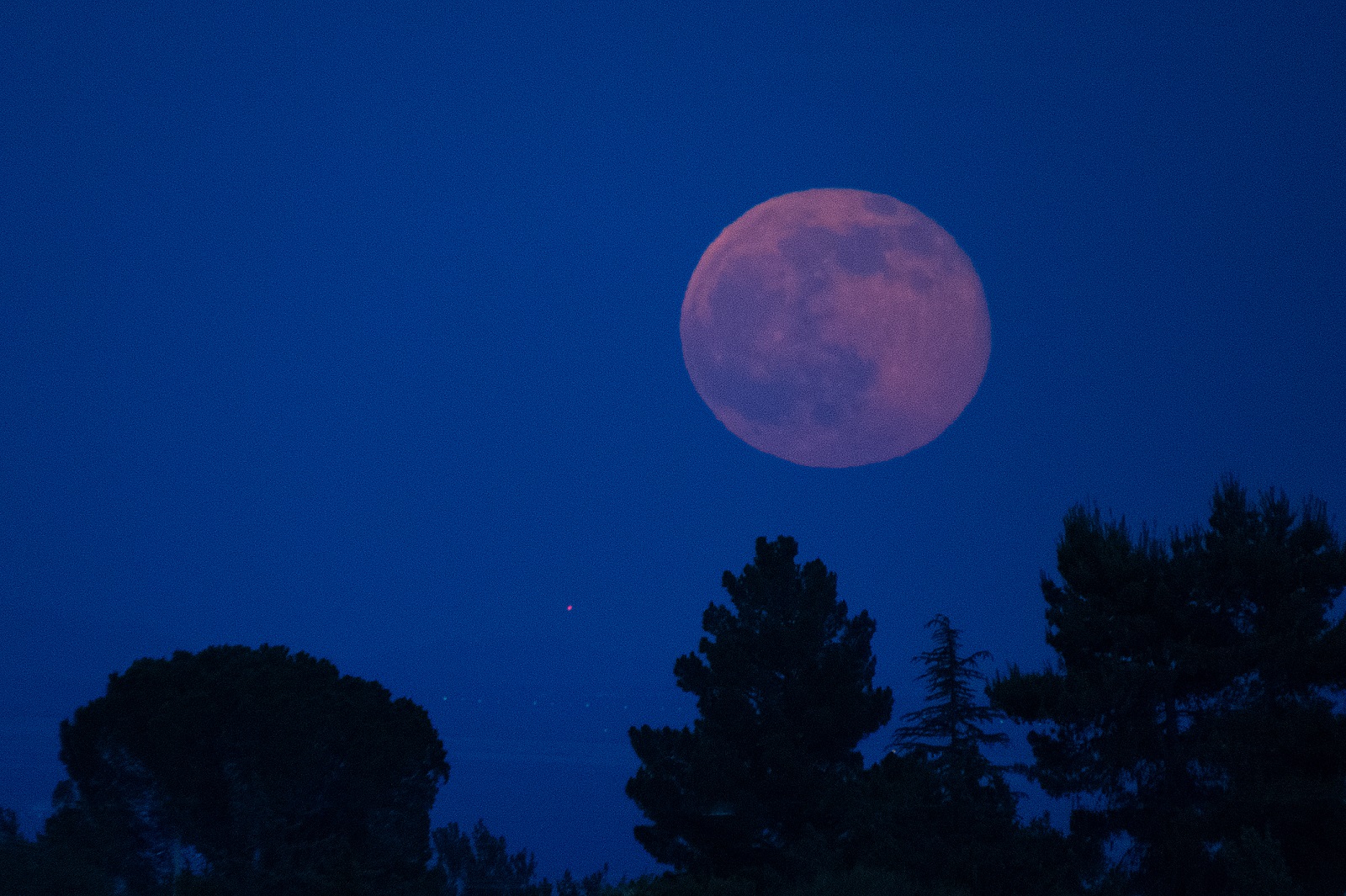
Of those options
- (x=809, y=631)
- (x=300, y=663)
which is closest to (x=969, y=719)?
(x=809, y=631)

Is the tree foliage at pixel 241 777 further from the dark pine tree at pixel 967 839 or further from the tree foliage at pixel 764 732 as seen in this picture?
the dark pine tree at pixel 967 839

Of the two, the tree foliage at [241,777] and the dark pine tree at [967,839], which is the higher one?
the tree foliage at [241,777]

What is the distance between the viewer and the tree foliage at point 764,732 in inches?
1104

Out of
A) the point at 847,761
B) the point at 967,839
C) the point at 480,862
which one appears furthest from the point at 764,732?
the point at 480,862

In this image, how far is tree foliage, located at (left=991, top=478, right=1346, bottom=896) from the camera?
18656mm

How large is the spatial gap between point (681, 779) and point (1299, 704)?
16107 mm

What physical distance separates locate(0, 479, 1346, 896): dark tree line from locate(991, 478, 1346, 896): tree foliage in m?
0.05

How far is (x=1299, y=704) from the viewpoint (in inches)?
762

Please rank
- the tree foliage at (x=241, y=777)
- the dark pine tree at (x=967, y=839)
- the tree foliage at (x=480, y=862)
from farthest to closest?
the tree foliage at (x=480, y=862)
the tree foliage at (x=241, y=777)
the dark pine tree at (x=967, y=839)

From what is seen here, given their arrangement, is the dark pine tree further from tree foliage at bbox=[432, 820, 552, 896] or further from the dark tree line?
tree foliage at bbox=[432, 820, 552, 896]

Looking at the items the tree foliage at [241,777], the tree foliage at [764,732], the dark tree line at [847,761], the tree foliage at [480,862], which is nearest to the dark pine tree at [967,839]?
the dark tree line at [847,761]

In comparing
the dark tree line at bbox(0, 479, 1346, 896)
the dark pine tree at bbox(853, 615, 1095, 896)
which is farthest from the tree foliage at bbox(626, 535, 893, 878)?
the dark pine tree at bbox(853, 615, 1095, 896)

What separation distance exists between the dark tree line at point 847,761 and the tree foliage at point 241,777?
0.22 ft

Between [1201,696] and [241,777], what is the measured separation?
2369 cm
